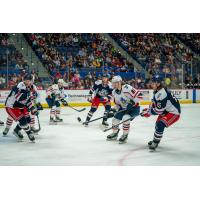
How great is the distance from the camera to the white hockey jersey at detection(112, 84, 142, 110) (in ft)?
18.3

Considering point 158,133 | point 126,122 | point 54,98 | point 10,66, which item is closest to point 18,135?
point 126,122

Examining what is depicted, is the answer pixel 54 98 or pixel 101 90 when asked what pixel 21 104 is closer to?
pixel 101 90

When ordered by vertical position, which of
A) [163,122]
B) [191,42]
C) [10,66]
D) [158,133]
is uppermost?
[191,42]

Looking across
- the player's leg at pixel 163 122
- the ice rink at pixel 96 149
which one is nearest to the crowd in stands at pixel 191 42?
the ice rink at pixel 96 149

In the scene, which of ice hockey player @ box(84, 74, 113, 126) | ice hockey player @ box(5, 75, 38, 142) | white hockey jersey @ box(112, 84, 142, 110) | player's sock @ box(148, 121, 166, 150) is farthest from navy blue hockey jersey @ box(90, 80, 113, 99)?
player's sock @ box(148, 121, 166, 150)

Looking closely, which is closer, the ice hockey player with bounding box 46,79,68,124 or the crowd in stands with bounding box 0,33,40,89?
the ice hockey player with bounding box 46,79,68,124

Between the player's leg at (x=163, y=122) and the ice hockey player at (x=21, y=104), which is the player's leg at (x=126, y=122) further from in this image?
the ice hockey player at (x=21, y=104)

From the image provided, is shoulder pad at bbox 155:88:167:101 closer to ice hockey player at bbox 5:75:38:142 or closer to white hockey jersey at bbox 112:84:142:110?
white hockey jersey at bbox 112:84:142:110

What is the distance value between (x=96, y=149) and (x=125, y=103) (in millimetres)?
932

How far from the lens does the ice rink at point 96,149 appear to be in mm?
4496

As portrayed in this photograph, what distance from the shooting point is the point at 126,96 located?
564 cm

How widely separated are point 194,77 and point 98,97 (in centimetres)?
722

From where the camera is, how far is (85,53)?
1405cm

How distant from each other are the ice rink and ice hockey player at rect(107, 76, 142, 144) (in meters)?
0.28
